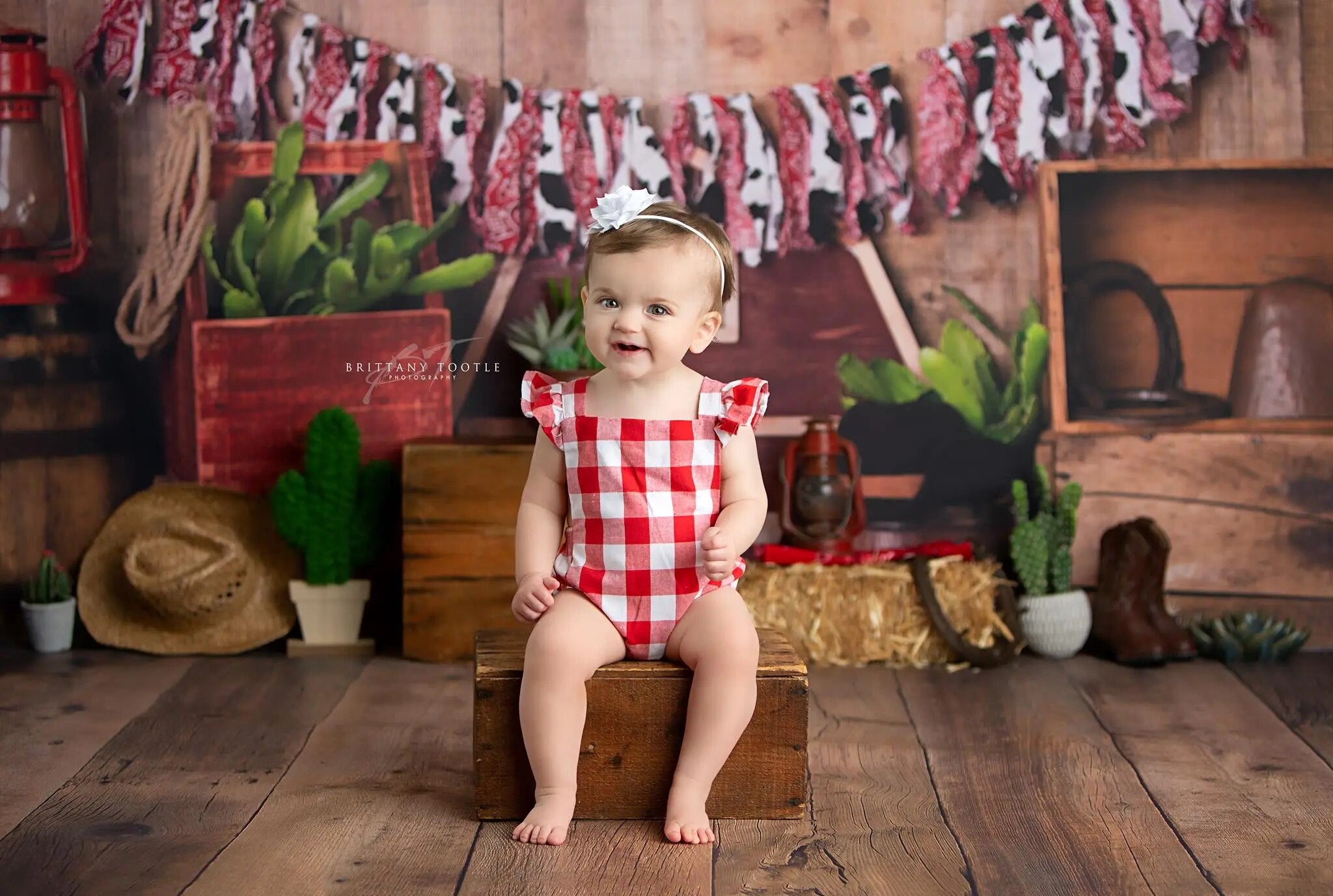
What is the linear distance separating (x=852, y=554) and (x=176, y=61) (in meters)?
2.03

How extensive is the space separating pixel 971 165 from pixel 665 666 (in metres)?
1.81

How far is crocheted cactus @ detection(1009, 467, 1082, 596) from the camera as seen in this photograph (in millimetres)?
3416

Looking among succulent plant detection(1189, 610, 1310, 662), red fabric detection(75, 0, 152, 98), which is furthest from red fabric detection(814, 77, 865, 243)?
red fabric detection(75, 0, 152, 98)

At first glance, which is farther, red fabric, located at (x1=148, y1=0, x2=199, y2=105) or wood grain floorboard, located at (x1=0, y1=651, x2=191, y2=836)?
red fabric, located at (x1=148, y1=0, x2=199, y2=105)

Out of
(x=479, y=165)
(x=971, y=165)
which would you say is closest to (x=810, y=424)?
(x=971, y=165)

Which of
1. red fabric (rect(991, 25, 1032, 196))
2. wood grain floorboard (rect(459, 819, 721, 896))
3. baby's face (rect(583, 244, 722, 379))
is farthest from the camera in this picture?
red fabric (rect(991, 25, 1032, 196))

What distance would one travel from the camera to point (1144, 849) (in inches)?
84.7

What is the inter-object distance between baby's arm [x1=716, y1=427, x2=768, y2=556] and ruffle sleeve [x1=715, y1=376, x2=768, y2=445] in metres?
0.02

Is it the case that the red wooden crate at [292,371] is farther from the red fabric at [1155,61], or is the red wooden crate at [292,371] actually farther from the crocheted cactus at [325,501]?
the red fabric at [1155,61]

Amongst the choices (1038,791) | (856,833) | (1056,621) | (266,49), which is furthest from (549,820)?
(266,49)

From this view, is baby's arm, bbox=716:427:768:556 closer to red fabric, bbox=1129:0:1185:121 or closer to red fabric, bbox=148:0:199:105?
red fabric, bbox=1129:0:1185:121

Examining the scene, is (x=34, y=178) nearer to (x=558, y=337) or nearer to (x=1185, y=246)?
(x=558, y=337)

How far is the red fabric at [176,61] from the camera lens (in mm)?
3520

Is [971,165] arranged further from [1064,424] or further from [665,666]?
[665,666]
